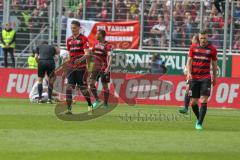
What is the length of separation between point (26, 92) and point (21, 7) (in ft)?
20.6

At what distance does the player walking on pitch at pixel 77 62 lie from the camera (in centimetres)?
2091

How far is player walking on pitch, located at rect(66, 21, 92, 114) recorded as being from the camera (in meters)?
20.9

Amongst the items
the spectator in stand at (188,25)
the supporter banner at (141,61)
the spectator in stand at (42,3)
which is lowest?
the supporter banner at (141,61)

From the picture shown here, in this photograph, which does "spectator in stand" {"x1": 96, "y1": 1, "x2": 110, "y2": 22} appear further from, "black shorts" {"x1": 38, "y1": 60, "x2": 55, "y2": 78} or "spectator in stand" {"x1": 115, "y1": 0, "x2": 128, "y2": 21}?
"black shorts" {"x1": 38, "y1": 60, "x2": 55, "y2": 78}

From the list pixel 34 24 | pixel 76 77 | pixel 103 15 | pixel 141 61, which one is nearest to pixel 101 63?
pixel 76 77

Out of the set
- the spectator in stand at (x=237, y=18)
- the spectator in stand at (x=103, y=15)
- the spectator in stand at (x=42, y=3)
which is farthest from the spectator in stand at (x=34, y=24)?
the spectator in stand at (x=237, y=18)

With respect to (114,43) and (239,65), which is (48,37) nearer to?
(114,43)

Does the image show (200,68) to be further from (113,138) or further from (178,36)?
(178,36)

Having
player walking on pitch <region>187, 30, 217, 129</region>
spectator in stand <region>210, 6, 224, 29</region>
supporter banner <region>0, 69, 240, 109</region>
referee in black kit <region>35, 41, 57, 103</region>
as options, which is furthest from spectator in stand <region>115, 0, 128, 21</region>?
player walking on pitch <region>187, 30, 217, 129</region>

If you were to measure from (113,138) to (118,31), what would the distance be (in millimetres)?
19121

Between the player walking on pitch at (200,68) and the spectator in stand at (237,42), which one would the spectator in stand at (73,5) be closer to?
the spectator in stand at (237,42)

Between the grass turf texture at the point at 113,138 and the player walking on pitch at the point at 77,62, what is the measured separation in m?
0.82

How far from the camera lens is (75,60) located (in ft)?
71.9

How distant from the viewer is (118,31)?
113ft
